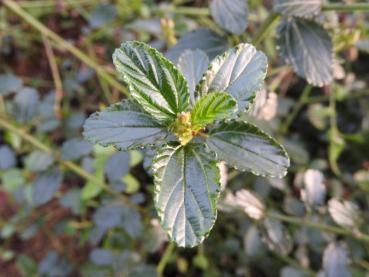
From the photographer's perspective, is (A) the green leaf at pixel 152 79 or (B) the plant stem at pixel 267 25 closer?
(A) the green leaf at pixel 152 79

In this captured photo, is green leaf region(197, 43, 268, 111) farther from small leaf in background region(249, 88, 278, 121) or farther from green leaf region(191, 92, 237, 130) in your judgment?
small leaf in background region(249, 88, 278, 121)

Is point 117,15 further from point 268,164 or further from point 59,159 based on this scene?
point 268,164

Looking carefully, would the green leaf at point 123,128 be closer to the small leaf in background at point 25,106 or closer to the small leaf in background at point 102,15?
the small leaf in background at point 25,106

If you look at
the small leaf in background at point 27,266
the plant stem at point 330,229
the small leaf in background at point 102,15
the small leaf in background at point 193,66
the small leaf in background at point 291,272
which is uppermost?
the small leaf in background at point 102,15

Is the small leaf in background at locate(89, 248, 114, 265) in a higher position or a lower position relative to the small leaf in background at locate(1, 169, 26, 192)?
lower

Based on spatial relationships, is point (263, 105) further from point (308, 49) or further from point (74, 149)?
point (74, 149)

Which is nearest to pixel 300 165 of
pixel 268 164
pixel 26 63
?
pixel 268 164

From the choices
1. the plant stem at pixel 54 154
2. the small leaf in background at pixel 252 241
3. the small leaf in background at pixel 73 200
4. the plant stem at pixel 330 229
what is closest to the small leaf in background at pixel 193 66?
the plant stem at pixel 330 229

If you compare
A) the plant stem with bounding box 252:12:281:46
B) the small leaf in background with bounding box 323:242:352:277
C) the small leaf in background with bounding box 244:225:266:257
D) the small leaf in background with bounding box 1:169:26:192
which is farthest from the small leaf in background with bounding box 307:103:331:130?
the small leaf in background with bounding box 1:169:26:192
